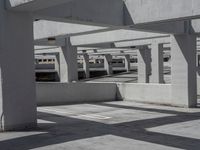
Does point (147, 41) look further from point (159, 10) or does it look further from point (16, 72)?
point (16, 72)

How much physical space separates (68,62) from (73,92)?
10.2 m

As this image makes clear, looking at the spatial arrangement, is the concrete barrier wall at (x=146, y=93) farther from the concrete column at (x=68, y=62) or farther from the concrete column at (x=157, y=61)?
the concrete column at (x=68, y=62)

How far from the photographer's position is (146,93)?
20922mm

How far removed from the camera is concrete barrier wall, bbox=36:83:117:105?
→ 19594mm

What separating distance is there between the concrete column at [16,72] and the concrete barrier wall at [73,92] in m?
7.69

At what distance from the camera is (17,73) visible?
1139 centimetres

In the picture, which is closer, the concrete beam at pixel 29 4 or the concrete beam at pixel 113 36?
the concrete beam at pixel 29 4

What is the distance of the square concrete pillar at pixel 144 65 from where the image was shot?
1355 inches

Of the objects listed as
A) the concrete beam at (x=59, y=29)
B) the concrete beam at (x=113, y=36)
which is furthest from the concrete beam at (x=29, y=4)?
the concrete beam at (x=113, y=36)

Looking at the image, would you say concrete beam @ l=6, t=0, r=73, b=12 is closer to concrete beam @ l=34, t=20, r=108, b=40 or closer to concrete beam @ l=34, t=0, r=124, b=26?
concrete beam @ l=34, t=0, r=124, b=26

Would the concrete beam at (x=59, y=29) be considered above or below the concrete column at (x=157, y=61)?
above

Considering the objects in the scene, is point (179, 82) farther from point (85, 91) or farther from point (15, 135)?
point (15, 135)

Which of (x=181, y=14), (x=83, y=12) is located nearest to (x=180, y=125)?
(x=181, y=14)

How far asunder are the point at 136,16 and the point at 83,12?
234 cm
